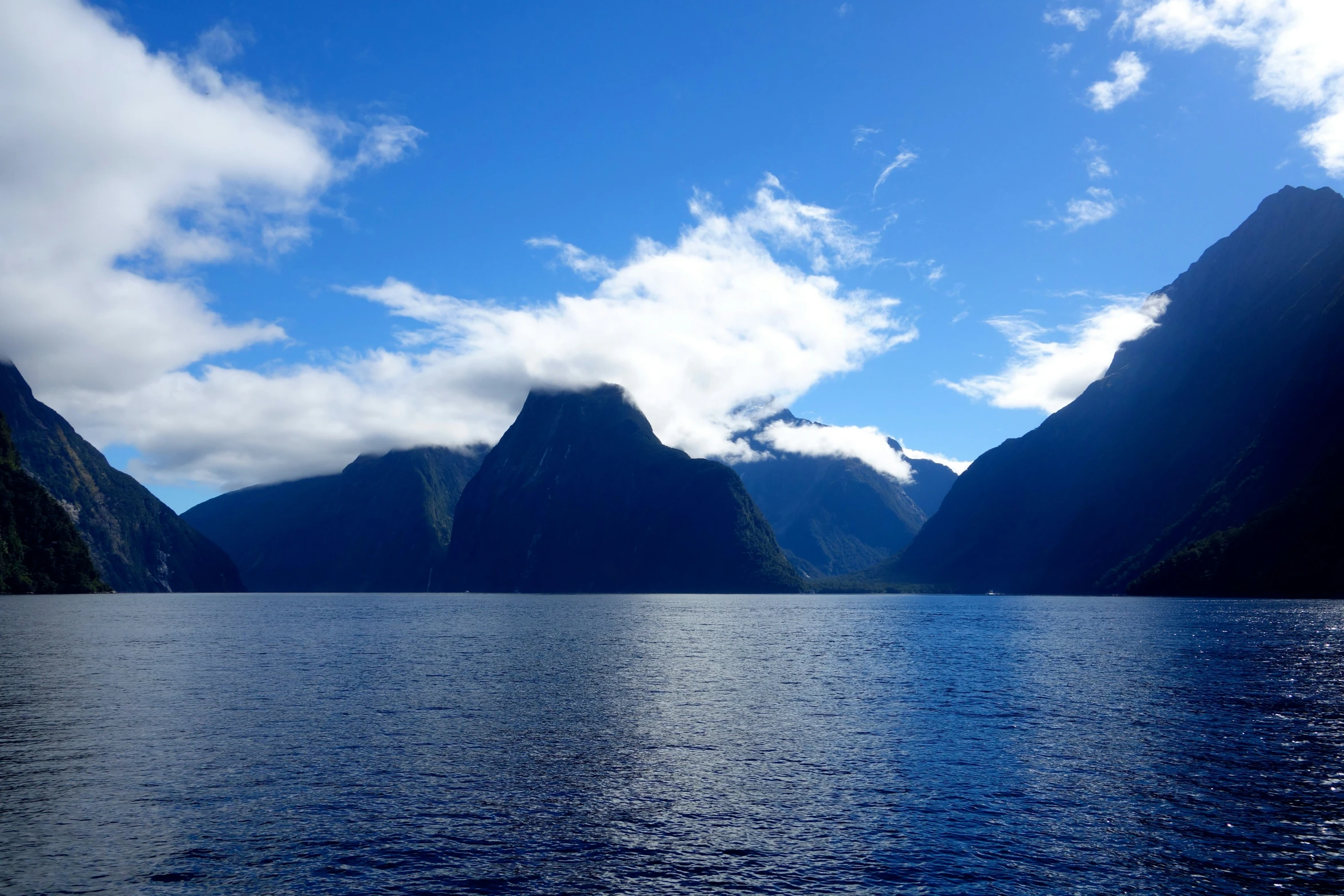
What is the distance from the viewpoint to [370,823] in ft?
103

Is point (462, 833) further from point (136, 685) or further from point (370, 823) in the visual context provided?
point (136, 685)

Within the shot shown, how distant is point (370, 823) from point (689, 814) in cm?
1226

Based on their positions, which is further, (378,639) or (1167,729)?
(378,639)

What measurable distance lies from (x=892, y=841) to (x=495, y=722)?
28.8 m

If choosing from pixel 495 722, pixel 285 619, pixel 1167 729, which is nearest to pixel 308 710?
pixel 495 722

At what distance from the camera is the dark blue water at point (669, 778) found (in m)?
26.9

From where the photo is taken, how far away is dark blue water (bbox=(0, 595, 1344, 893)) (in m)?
26.9

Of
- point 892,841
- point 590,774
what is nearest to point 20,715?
point 590,774

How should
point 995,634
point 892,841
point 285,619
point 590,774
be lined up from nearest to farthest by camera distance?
1. point 892,841
2. point 590,774
3. point 995,634
4. point 285,619

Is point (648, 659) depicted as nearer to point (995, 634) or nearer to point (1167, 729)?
point (1167, 729)

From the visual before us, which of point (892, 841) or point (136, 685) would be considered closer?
point (892, 841)

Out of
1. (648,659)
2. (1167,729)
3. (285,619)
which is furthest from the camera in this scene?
(285,619)

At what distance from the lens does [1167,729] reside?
161 feet

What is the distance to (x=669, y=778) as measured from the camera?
126 feet
